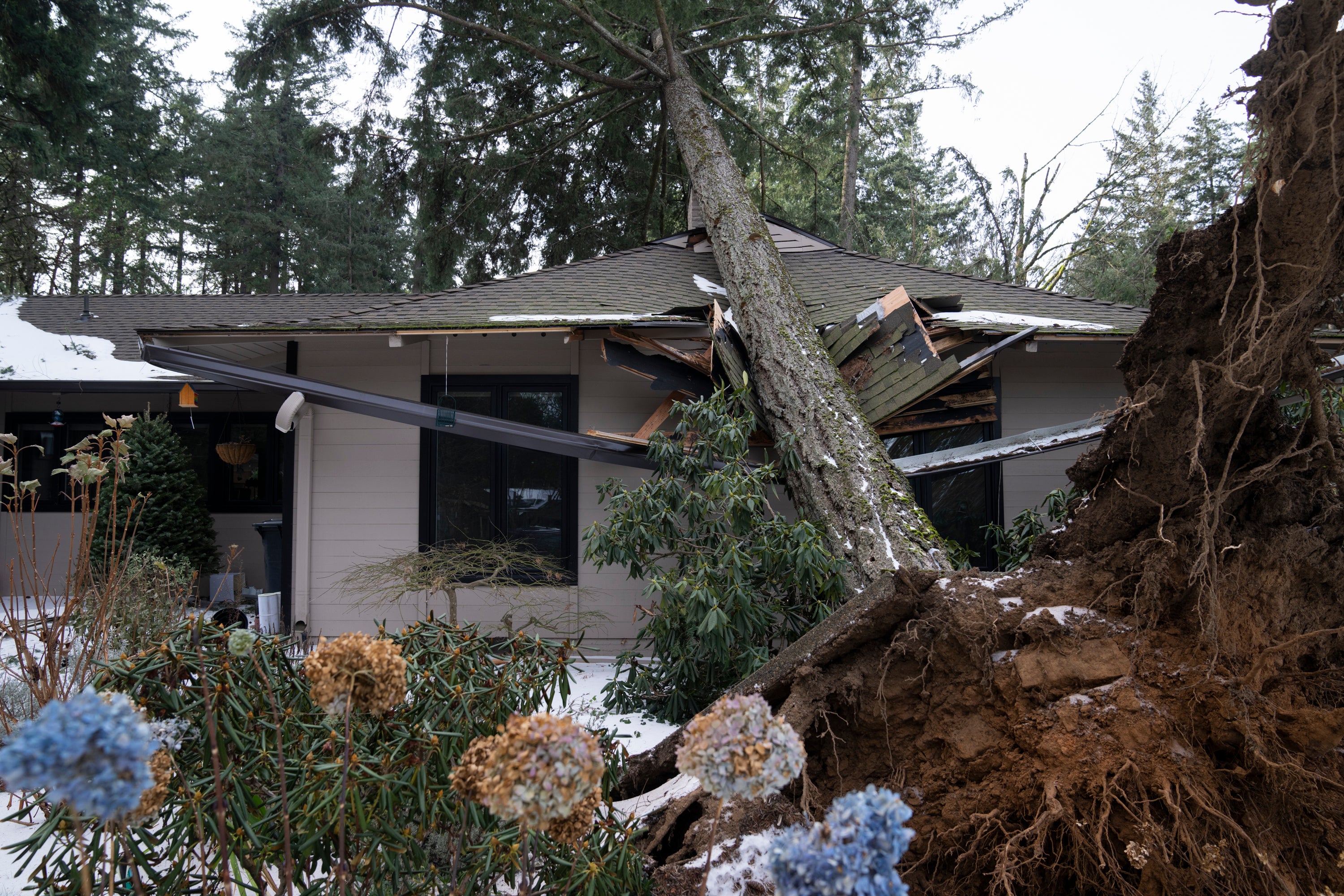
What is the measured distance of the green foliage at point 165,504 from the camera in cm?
824

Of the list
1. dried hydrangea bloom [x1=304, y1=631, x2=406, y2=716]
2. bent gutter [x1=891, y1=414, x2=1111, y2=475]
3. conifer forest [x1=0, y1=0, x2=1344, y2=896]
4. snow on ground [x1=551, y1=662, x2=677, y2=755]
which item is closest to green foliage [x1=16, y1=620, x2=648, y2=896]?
conifer forest [x1=0, y1=0, x2=1344, y2=896]

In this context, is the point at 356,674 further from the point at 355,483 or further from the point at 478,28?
the point at 478,28

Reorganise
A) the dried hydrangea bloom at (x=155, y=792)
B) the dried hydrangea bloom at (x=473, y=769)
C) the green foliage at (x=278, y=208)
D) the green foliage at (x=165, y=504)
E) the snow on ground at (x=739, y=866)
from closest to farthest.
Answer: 1. the dried hydrangea bloom at (x=155, y=792)
2. the dried hydrangea bloom at (x=473, y=769)
3. the snow on ground at (x=739, y=866)
4. the green foliage at (x=165, y=504)
5. the green foliage at (x=278, y=208)

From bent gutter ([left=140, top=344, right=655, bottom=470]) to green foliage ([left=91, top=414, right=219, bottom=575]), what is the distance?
9.84ft

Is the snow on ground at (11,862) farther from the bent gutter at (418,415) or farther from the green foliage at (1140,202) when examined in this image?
the green foliage at (1140,202)

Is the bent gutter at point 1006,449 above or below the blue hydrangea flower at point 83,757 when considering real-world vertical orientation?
above

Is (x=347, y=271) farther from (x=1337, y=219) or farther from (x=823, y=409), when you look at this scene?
(x=1337, y=219)

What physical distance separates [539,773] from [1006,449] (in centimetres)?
496

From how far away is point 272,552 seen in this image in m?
8.68

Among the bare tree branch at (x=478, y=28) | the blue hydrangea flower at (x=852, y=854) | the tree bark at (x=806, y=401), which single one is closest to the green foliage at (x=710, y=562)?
the tree bark at (x=806, y=401)

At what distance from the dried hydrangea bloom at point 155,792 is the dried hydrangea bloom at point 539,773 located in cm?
58

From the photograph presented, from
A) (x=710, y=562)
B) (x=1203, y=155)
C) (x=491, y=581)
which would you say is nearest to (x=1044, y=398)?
(x=710, y=562)

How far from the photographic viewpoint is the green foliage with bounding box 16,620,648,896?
5.74 feet

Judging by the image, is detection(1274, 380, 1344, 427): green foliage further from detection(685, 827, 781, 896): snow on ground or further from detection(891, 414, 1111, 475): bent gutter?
detection(685, 827, 781, 896): snow on ground
